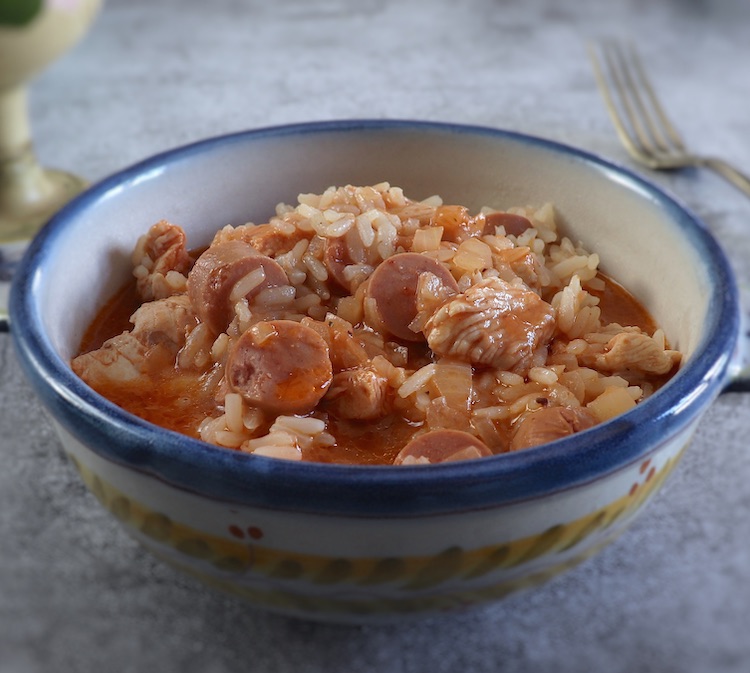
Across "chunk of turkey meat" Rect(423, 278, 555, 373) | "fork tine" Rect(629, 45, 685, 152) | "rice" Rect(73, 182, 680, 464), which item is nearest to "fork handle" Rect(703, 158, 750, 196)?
"fork tine" Rect(629, 45, 685, 152)

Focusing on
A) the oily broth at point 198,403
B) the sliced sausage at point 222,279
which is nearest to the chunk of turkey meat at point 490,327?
the oily broth at point 198,403

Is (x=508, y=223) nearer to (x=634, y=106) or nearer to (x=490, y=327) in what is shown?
(x=490, y=327)

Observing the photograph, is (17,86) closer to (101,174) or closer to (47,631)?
(101,174)

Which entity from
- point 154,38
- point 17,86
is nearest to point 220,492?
point 17,86

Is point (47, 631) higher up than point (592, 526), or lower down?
lower down

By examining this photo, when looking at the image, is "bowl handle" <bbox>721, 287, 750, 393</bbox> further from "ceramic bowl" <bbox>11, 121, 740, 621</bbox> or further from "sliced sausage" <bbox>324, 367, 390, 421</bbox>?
"sliced sausage" <bbox>324, 367, 390, 421</bbox>

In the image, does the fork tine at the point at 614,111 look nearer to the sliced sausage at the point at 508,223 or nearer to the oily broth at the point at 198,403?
the sliced sausage at the point at 508,223
